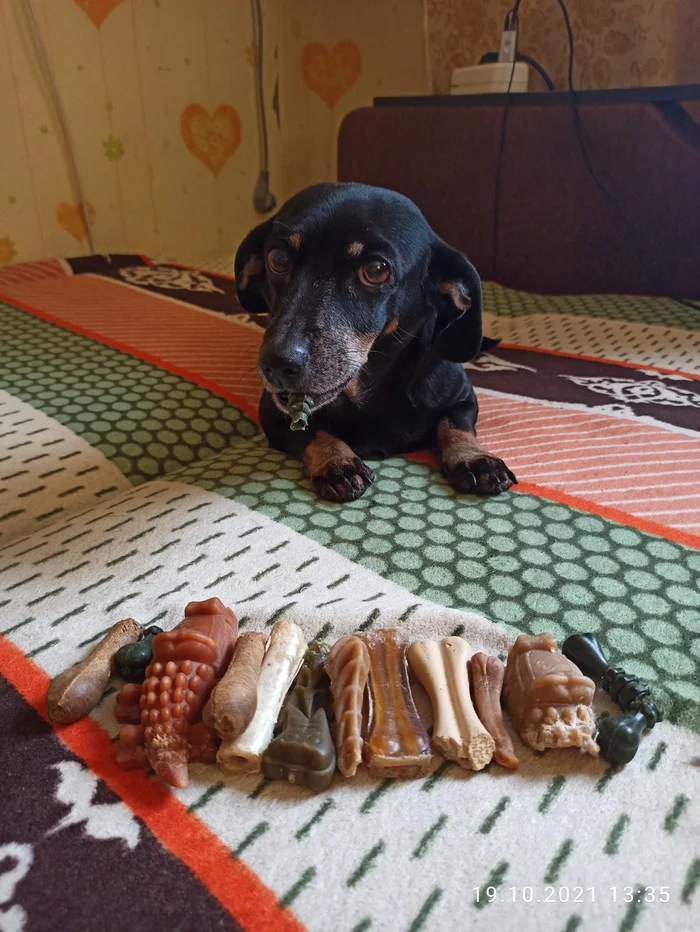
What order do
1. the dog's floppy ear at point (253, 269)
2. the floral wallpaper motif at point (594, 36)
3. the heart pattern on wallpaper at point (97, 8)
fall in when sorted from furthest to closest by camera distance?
the heart pattern on wallpaper at point (97, 8) < the floral wallpaper motif at point (594, 36) < the dog's floppy ear at point (253, 269)

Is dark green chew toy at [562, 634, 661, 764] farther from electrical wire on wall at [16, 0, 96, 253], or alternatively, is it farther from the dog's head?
electrical wire on wall at [16, 0, 96, 253]

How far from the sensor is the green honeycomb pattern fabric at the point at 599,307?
1951mm

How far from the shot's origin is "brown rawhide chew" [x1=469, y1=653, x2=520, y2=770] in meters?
0.64

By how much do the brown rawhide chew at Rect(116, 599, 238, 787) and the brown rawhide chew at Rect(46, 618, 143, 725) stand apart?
3 cm

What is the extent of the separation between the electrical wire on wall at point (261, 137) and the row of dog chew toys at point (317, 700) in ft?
9.89

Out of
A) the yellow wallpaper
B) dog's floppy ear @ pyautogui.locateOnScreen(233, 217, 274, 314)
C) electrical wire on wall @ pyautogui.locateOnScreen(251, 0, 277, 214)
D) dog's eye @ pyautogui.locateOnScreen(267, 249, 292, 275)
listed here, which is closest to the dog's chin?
dog's eye @ pyautogui.locateOnScreen(267, 249, 292, 275)

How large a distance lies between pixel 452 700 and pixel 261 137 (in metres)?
3.18

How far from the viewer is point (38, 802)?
611 mm

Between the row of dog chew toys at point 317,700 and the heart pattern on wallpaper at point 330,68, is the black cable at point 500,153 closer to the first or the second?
the heart pattern on wallpaper at point 330,68

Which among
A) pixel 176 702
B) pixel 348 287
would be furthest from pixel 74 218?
pixel 176 702

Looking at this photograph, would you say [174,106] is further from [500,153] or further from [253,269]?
[253,269]

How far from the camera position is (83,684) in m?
0.70
